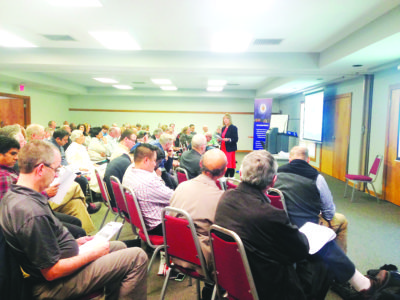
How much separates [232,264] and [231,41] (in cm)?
428

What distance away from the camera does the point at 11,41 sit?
507cm

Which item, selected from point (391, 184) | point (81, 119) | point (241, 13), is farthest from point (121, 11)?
point (81, 119)

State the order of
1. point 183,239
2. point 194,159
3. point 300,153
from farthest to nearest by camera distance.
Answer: point 194,159, point 300,153, point 183,239

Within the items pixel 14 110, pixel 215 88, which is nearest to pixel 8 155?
pixel 14 110

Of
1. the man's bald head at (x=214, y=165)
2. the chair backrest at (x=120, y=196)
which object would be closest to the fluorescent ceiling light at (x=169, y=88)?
the chair backrest at (x=120, y=196)

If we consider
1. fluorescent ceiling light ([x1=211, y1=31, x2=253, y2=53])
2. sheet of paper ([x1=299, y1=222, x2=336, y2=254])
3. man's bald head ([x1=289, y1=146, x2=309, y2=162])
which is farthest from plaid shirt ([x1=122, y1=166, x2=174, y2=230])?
fluorescent ceiling light ([x1=211, y1=31, x2=253, y2=53])

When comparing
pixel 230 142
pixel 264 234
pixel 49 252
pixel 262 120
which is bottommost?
pixel 49 252

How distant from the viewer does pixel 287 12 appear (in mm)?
3504

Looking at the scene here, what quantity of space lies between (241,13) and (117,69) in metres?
3.40

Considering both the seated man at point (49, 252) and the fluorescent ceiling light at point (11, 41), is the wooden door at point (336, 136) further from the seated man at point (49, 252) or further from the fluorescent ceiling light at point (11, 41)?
the fluorescent ceiling light at point (11, 41)

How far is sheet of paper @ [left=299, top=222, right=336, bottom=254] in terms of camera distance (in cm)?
164

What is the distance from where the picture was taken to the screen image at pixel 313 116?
752 centimetres

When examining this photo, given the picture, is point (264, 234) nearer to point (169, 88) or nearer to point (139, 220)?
point (139, 220)

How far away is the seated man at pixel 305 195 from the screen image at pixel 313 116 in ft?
18.7
